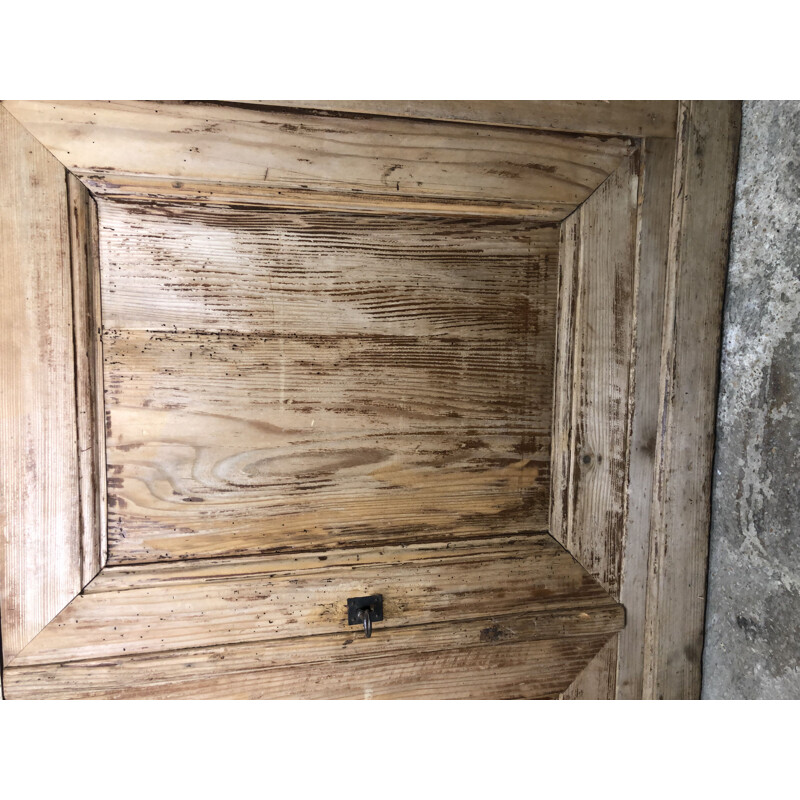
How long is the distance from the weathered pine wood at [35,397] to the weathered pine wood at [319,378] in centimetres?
6

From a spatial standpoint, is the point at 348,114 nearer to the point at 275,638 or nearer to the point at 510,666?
the point at 275,638

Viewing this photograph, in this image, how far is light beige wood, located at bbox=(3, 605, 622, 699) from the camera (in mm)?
735

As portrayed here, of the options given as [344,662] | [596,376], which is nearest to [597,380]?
[596,376]

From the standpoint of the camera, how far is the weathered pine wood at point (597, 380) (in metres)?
0.81

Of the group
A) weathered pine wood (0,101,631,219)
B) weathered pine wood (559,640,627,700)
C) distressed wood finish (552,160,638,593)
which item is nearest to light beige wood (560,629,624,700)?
weathered pine wood (559,640,627,700)

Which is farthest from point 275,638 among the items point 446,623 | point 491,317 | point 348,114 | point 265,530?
point 348,114

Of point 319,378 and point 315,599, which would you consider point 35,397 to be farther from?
point 315,599

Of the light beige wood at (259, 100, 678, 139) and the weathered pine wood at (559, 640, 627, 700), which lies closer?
the light beige wood at (259, 100, 678, 139)

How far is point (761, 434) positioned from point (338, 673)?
0.86 metres

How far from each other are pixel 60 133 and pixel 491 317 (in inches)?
28.9

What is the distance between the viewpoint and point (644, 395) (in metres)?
0.84

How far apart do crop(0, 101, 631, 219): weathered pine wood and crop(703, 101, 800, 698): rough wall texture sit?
25 cm

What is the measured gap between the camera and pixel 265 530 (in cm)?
77

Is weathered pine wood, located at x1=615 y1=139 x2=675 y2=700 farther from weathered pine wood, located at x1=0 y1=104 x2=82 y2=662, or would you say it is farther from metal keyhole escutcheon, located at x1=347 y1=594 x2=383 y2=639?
weathered pine wood, located at x1=0 y1=104 x2=82 y2=662
